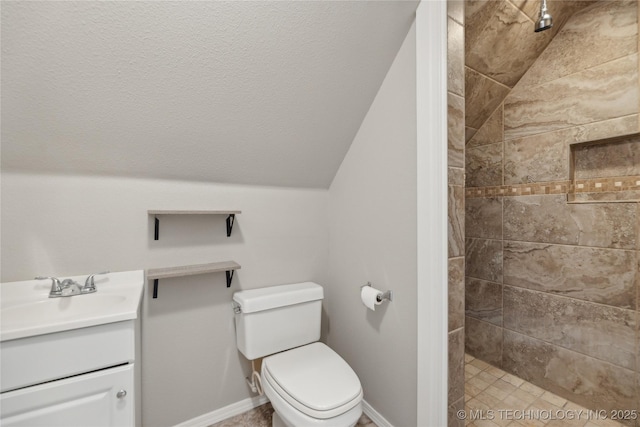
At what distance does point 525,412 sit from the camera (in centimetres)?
170

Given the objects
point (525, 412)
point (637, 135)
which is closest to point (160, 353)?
point (525, 412)

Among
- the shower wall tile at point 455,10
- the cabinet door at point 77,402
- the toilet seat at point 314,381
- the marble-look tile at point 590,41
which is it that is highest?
the marble-look tile at point 590,41

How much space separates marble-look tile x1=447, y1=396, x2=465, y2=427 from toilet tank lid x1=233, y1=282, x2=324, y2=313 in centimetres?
83

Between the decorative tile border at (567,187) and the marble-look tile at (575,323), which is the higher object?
the decorative tile border at (567,187)

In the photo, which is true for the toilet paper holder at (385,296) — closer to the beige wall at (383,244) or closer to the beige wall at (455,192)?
the beige wall at (383,244)

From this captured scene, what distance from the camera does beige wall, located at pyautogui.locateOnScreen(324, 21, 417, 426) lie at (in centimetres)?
138

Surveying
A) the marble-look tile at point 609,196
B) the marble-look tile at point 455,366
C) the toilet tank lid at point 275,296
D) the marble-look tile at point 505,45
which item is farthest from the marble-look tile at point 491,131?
the toilet tank lid at point 275,296

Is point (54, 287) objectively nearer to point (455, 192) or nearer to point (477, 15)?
point (455, 192)

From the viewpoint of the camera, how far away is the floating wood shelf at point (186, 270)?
1.38 metres

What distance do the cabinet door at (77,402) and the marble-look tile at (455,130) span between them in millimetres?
1504

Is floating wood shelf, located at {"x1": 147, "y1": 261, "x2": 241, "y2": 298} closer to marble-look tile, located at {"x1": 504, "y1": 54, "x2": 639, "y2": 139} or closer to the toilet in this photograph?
the toilet

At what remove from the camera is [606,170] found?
1.65 meters

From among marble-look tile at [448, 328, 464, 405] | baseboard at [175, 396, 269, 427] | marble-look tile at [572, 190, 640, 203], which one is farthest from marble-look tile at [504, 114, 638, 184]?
baseboard at [175, 396, 269, 427]

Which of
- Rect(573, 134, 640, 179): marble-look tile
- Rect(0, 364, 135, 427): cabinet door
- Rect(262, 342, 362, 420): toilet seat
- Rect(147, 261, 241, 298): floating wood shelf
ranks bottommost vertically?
Rect(262, 342, 362, 420): toilet seat
